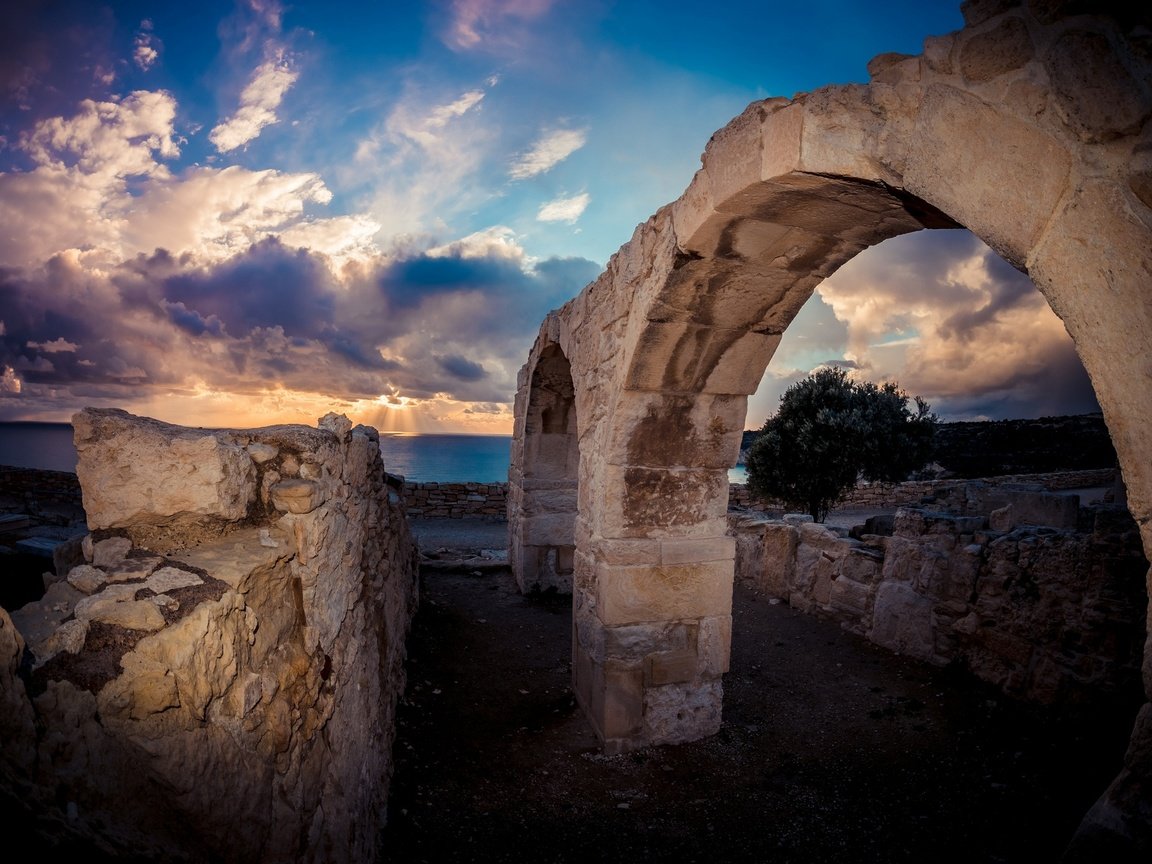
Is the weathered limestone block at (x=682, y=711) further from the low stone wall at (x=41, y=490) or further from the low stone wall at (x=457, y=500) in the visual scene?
the low stone wall at (x=41, y=490)

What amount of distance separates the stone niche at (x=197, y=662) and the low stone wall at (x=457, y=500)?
13.0 metres

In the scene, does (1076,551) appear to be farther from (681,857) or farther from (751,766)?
(681,857)

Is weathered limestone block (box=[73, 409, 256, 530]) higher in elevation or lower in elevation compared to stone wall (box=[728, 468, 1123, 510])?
higher

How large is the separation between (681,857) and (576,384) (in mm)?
3424

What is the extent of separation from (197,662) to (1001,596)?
5515 mm

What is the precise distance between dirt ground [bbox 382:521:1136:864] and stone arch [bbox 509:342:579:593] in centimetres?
262

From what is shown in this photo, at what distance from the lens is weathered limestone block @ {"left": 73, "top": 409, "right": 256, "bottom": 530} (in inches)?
72.1

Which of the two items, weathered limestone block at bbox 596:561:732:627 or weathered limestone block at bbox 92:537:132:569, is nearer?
weathered limestone block at bbox 92:537:132:569

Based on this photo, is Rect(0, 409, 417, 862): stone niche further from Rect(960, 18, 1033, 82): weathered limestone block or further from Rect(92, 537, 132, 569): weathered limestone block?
Rect(960, 18, 1033, 82): weathered limestone block

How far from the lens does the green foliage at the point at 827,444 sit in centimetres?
1173

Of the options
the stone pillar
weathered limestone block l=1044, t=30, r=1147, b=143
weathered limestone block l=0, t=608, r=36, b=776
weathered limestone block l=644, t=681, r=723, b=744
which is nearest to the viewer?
weathered limestone block l=0, t=608, r=36, b=776

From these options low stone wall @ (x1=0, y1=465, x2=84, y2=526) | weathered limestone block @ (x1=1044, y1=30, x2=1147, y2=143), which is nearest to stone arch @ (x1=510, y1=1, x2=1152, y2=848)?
weathered limestone block @ (x1=1044, y1=30, x2=1147, y2=143)

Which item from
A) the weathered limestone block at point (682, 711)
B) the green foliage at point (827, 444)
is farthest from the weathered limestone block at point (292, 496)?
the green foliage at point (827, 444)

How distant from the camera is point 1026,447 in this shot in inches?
891
